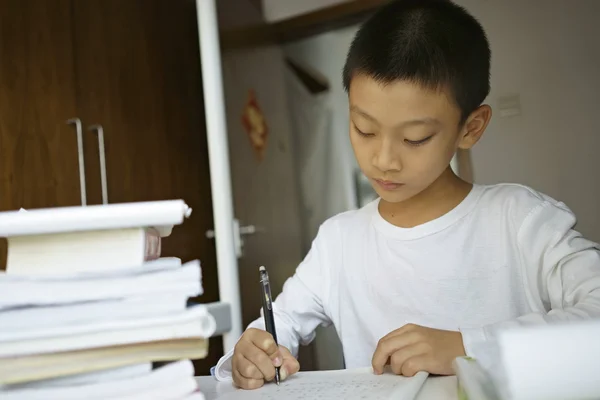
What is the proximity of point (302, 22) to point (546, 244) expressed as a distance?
5.08ft

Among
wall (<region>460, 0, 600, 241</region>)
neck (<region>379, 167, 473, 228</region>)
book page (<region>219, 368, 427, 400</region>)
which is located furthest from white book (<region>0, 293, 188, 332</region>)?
wall (<region>460, 0, 600, 241</region>)

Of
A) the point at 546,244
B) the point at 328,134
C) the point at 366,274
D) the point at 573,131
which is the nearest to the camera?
the point at 546,244

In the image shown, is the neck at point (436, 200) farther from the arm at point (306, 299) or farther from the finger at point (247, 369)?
the finger at point (247, 369)

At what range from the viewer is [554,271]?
0.90 m

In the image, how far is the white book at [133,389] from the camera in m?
0.50

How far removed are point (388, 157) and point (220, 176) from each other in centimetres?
102

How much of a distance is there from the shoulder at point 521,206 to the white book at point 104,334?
2.14 ft

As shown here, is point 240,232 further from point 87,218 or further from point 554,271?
point 87,218

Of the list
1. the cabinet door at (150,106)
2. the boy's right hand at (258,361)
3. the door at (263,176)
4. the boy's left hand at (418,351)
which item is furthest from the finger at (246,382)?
the door at (263,176)

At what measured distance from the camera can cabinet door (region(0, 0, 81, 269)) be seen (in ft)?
5.26

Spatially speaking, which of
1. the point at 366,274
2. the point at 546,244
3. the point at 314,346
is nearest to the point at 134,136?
the point at 314,346

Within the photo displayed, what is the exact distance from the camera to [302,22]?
2.28 meters

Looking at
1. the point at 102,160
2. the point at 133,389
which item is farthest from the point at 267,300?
the point at 102,160

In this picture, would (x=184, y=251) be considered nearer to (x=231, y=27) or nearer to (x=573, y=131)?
(x=231, y=27)
